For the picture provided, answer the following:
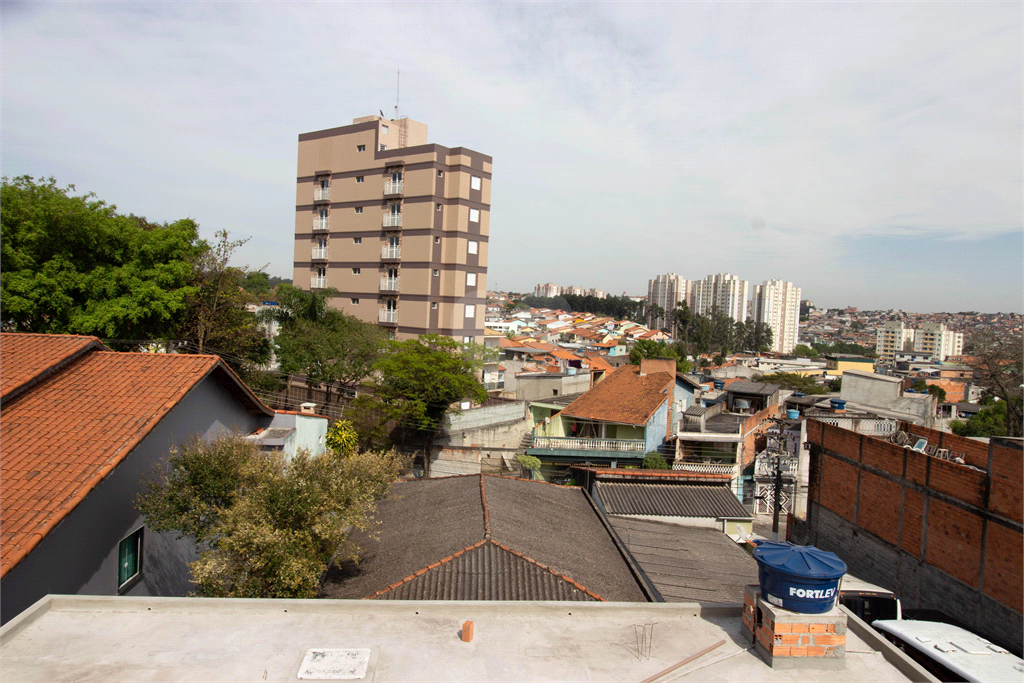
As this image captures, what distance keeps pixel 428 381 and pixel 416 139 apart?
21960mm

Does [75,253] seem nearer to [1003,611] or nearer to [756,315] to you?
[1003,611]

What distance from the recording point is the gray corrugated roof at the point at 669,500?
1588 centimetres

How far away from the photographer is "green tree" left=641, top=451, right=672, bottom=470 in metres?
25.6

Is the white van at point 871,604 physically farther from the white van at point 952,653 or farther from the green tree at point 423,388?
the green tree at point 423,388

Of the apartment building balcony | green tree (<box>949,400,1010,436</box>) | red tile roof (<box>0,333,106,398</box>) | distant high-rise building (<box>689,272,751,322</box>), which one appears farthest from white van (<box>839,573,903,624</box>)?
distant high-rise building (<box>689,272,751,322</box>)

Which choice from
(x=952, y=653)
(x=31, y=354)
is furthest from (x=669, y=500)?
(x=31, y=354)

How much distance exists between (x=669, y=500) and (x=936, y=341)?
189 m

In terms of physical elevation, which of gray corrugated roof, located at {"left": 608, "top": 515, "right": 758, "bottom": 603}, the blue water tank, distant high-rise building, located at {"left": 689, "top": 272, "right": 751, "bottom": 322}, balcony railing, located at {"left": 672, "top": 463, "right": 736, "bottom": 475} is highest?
distant high-rise building, located at {"left": 689, "top": 272, "right": 751, "bottom": 322}

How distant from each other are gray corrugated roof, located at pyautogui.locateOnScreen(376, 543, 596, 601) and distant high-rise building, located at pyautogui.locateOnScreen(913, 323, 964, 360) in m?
191

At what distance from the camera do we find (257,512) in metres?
7.59

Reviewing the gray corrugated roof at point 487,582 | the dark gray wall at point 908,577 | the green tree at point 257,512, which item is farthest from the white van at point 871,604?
the green tree at point 257,512

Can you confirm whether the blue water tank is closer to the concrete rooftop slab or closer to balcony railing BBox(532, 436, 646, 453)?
the concrete rooftop slab

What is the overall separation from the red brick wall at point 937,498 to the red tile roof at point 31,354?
17.1 m

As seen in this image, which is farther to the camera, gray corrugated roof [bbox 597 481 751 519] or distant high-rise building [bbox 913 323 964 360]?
distant high-rise building [bbox 913 323 964 360]
